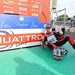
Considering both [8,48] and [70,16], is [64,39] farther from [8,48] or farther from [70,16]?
[70,16]

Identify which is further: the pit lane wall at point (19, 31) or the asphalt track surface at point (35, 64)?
the pit lane wall at point (19, 31)

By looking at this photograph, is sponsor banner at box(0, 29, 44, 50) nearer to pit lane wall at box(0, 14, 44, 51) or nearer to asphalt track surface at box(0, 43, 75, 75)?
pit lane wall at box(0, 14, 44, 51)

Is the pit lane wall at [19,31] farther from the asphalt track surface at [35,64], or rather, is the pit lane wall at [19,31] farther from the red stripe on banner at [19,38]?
the asphalt track surface at [35,64]

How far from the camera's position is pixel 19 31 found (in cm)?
304

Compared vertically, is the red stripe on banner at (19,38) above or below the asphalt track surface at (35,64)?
above

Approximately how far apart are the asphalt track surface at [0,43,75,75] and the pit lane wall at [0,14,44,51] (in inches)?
9.4

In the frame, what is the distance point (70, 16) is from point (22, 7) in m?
1.62

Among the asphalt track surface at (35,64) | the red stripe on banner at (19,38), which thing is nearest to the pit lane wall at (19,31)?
the red stripe on banner at (19,38)

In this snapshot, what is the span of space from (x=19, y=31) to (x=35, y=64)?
96 centimetres

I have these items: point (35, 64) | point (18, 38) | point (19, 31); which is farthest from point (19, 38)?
point (35, 64)

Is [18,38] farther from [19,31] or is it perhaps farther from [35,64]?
[35,64]

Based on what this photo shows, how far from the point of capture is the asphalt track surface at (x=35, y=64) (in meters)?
2.01

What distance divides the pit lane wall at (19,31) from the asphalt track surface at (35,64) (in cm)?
24

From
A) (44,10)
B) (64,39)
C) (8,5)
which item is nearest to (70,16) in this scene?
(44,10)
